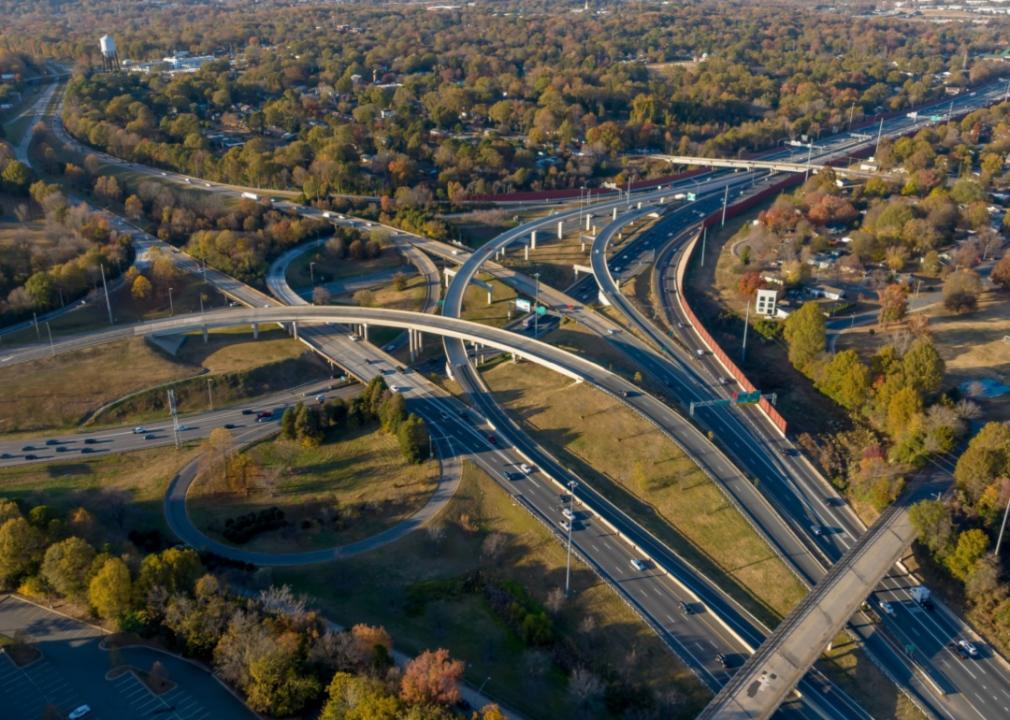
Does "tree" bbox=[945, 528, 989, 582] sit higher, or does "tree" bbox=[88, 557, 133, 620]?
"tree" bbox=[88, 557, 133, 620]

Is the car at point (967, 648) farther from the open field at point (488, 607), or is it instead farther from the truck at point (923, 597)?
the open field at point (488, 607)

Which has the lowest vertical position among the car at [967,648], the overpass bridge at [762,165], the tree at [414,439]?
the car at [967,648]

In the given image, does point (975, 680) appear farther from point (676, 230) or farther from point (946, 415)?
point (676, 230)

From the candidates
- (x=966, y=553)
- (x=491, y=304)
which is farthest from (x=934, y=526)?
(x=491, y=304)

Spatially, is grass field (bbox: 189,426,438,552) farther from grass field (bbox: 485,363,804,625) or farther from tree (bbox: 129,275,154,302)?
tree (bbox: 129,275,154,302)

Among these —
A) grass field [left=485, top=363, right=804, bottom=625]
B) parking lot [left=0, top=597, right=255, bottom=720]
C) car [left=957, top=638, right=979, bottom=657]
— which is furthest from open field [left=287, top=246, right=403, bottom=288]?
car [left=957, top=638, right=979, bottom=657]

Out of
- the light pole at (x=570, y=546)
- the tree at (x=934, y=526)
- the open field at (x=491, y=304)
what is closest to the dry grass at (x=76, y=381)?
the open field at (x=491, y=304)
